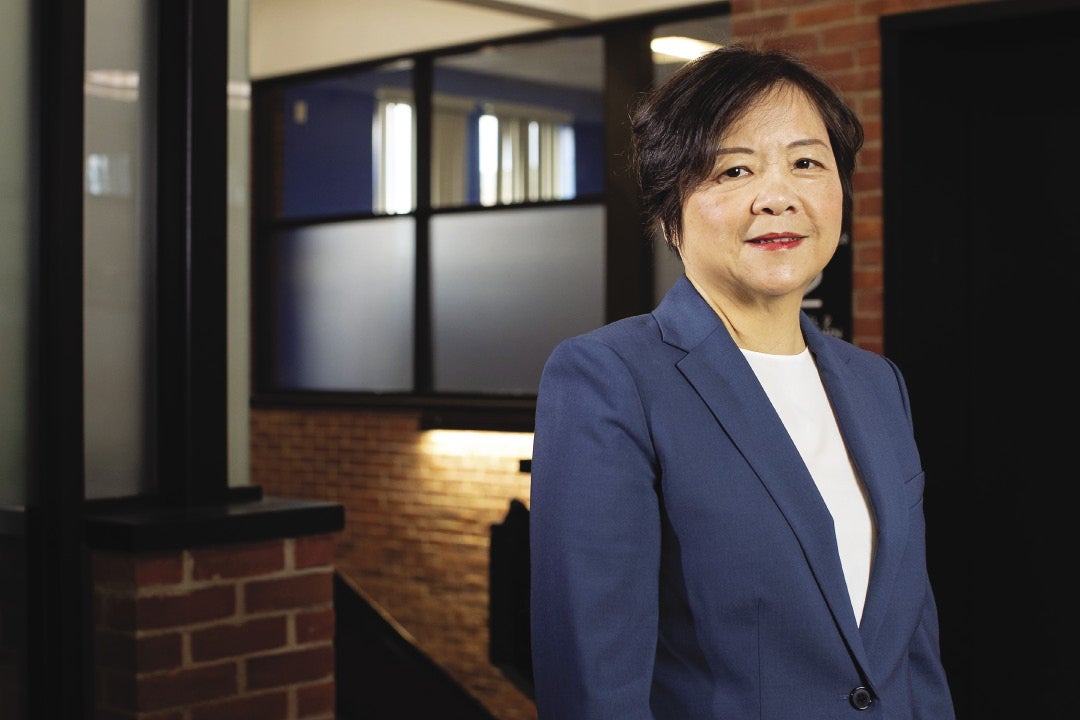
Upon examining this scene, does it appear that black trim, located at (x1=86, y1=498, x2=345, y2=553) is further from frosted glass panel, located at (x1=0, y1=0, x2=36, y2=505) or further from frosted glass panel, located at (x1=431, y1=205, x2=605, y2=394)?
frosted glass panel, located at (x1=431, y1=205, x2=605, y2=394)

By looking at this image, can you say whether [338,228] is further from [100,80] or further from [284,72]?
[100,80]

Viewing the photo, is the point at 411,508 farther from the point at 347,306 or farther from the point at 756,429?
the point at 756,429

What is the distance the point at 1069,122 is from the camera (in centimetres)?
409

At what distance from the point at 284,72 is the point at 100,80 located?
5554 mm

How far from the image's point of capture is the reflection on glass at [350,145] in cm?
764

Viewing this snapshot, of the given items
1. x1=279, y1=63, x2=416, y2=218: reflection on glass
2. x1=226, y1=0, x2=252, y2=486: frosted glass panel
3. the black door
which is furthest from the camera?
x1=279, y1=63, x2=416, y2=218: reflection on glass

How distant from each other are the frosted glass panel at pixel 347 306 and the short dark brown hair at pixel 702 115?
6.10m

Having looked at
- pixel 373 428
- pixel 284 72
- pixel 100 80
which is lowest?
pixel 373 428

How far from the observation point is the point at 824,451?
151 centimetres

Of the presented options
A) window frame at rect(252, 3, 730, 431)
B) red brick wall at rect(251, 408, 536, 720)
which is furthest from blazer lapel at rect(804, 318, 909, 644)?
red brick wall at rect(251, 408, 536, 720)

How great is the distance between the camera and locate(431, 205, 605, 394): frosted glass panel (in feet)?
22.4

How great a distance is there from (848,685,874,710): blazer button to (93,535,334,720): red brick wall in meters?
1.55

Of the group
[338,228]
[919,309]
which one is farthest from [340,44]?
[919,309]

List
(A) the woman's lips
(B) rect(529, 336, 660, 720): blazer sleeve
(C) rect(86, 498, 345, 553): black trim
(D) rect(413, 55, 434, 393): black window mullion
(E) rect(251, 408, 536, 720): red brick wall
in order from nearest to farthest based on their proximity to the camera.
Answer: (B) rect(529, 336, 660, 720): blazer sleeve → (A) the woman's lips → (C) rect(86, 498, 345, 553): black trim → (E) rect(251, 408, 536, 720): red brick wall → (D) rect(413, 55, 434, 393): black window mullion
